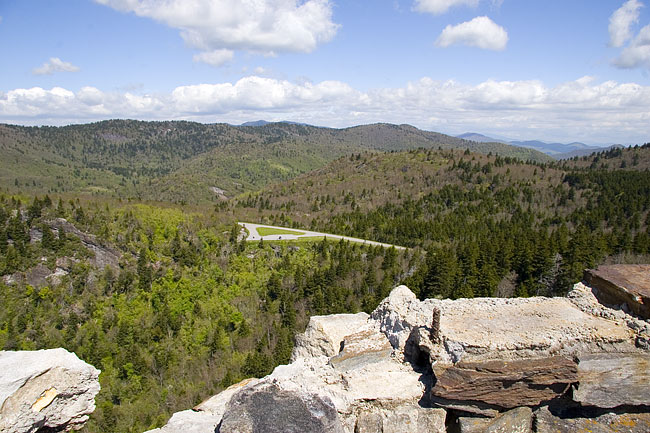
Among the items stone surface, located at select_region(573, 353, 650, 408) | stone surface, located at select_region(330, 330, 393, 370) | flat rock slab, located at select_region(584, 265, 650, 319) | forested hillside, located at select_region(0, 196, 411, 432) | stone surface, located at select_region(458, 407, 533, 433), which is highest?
flat rock slab, located at select_region(584, 265, 650, 319)

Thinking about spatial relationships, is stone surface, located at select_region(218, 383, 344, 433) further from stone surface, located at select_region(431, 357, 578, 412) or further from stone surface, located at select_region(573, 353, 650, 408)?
stone surface, located at select_region(573, 353, 650, 408)

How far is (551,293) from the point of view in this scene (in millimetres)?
48781

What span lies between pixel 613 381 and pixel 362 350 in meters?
6.64

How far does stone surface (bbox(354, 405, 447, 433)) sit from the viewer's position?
31.9ft

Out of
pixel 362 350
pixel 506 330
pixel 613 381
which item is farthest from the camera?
pixel 362 350

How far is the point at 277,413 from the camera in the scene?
8102 millimetres

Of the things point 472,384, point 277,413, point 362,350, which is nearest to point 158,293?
point 362,350

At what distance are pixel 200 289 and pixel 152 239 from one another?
45.5 feet

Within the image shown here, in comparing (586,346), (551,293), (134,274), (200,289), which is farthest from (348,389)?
(134,274)

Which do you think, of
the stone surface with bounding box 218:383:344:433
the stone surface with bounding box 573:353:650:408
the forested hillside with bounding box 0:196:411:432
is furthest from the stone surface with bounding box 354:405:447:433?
the forested hillside with bounding box 0:196:411:432

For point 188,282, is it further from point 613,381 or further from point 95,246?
point 613,381

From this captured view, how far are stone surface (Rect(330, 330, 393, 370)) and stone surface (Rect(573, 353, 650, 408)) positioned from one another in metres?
5.12

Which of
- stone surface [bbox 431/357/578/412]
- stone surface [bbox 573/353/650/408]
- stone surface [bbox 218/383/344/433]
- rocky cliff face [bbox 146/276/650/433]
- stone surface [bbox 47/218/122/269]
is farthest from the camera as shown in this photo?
stone surface [bbox 47/218/122/269]

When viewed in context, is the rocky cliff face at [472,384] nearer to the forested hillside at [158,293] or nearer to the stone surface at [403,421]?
→ the stone surface at [403,421]
